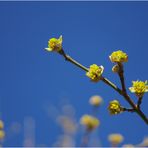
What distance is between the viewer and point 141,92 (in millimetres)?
2320

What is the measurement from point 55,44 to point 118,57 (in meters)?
0.55

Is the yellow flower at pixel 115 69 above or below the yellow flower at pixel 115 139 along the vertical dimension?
above

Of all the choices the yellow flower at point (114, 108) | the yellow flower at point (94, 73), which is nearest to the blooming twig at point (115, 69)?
the yellow flower at point (94, 73)

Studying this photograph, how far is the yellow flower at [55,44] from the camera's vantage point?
2557 mm

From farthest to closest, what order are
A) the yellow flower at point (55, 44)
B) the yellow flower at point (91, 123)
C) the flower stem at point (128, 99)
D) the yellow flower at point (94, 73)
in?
the yellow flower at point (55, 44)
the yellow flower at point (94, 73)
the flower stem at point (128, 99)
the yellow flower at point (91, 123)

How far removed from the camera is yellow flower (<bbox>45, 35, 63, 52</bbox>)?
2.56 metres

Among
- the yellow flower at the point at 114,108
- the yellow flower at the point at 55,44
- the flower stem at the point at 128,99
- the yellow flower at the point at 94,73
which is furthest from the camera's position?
the yellow flower at the point at 55,44

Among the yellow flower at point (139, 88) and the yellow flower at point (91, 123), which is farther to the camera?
the yellow flower at point (139, 88)

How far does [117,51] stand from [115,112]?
47 cm

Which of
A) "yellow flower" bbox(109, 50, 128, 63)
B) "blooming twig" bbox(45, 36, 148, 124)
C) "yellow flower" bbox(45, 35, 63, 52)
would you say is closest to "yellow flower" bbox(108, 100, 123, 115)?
"blooming twig" bbox(45, 36, 148, 124)

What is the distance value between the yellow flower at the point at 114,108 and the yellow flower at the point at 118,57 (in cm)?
34

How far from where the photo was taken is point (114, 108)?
2285mm

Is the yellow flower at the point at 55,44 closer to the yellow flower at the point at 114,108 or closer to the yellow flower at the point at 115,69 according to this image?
the yellow flower at the point at 115,69

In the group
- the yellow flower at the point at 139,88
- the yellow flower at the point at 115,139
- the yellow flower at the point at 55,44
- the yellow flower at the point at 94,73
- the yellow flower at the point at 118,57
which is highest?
the yellow flower at the point at 55,44
